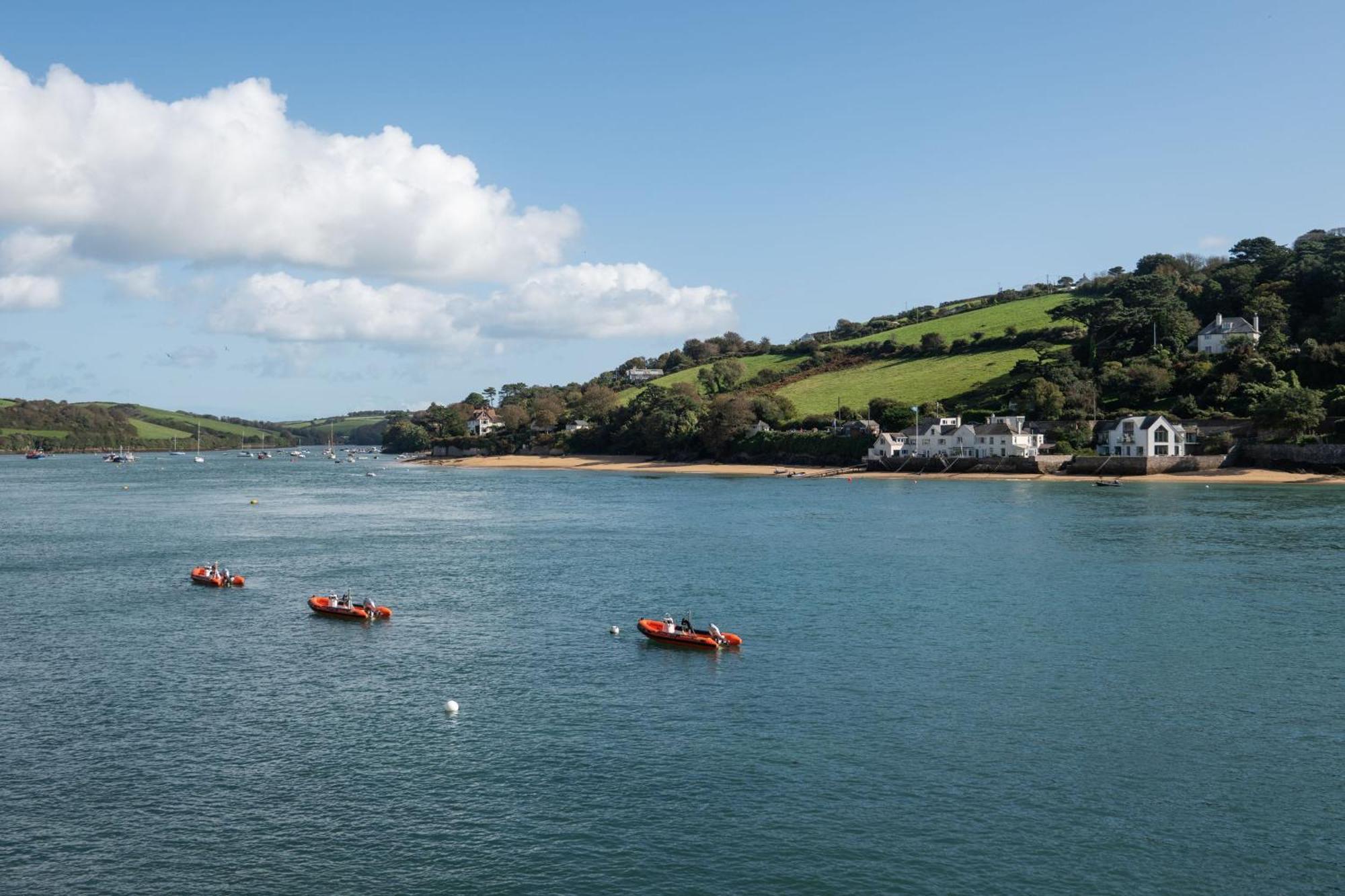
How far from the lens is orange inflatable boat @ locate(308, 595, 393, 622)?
50094mm

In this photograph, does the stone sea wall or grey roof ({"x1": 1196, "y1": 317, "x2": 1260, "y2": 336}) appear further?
grey roof ({"x1": 1196, "y1": 317, "x2": 1260, "y2": 336})

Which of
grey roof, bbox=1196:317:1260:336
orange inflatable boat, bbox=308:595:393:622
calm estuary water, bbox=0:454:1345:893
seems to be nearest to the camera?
calm estuary water, bbox=0:454:1345:893

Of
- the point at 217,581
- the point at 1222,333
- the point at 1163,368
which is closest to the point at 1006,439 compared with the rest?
the point at 1163,368

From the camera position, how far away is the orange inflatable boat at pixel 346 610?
164 ft

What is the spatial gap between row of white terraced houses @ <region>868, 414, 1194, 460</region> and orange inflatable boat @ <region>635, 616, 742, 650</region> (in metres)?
108

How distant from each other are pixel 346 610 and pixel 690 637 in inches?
736

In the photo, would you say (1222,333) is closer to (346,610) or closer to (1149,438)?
(1149,438)

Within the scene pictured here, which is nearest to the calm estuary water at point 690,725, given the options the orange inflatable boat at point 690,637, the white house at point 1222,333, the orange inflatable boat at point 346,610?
the orange inflatable boat at point 690,637

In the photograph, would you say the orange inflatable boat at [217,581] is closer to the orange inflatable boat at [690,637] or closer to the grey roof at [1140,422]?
the orange inflatable boat at [690,637]

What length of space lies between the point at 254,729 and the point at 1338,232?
229m

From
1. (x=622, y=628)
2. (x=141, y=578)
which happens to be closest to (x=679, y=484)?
(x=141, y=578)

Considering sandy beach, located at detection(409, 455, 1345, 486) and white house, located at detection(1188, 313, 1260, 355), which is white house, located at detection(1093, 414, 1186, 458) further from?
white house, located at detection(1188, 313, 1260, 355)

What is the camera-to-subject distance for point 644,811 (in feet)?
85.9

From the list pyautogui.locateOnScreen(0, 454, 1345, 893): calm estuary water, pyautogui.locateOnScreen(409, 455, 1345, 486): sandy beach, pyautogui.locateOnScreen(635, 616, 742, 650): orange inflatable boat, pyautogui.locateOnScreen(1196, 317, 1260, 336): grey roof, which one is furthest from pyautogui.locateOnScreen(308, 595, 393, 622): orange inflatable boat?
pyautogui.locateOnScreen(1196, 317, 1260, 336): grey roof
